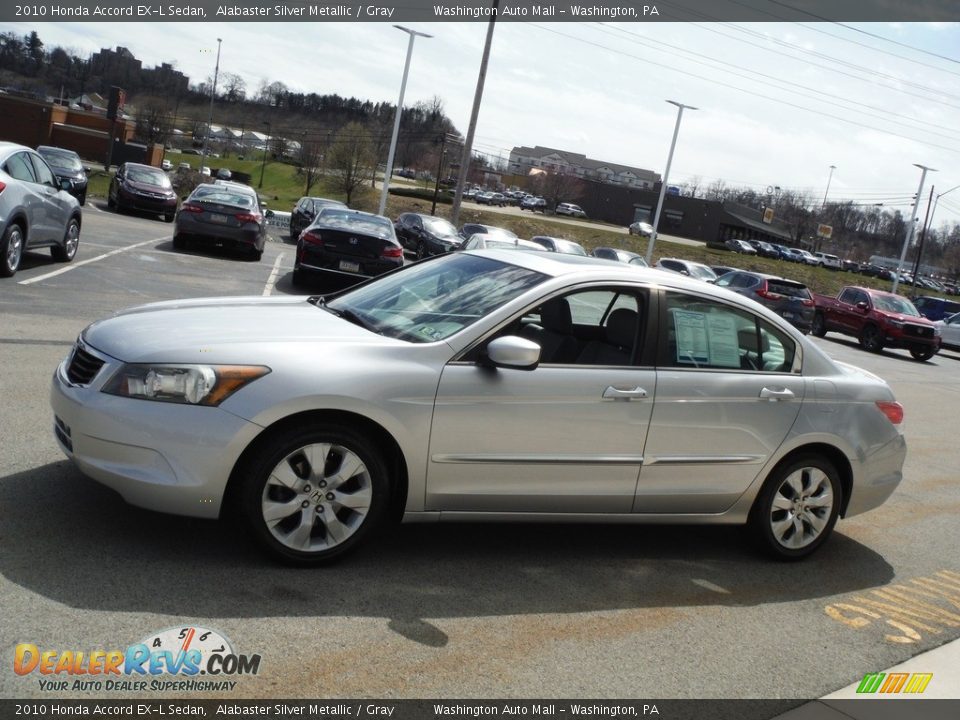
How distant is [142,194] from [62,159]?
7.58 feet

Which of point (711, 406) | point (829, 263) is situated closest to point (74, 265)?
point (711, 406)

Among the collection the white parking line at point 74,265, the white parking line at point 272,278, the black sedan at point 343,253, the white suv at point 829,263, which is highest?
the white suv at point 829,263

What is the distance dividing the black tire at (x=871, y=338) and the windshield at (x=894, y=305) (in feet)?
2.23

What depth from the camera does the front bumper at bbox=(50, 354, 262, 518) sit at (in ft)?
13.9

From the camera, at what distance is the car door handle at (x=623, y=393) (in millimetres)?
5047

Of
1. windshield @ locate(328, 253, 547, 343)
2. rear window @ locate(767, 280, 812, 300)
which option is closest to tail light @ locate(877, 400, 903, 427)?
windshield @ locate(328, 253, 547, 343)

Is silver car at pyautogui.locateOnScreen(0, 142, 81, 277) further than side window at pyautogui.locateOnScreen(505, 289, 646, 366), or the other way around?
silver car at pyautogui.locateOnScreen(0, 142, 81, 277)

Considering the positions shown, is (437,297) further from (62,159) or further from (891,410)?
(62,159)

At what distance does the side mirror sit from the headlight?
108 cm

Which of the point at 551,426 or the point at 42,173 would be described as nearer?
the point at 551,426

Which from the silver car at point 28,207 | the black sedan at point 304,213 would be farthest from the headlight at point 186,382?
the black sedan at point 304,213

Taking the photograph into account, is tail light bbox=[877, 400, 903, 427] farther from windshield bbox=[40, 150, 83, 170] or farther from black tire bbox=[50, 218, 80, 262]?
windshield bbox=[40, 150, 83, 170]

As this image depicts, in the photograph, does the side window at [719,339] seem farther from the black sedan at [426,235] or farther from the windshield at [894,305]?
the windshield at [894,305]

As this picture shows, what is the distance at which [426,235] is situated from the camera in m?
31.0
